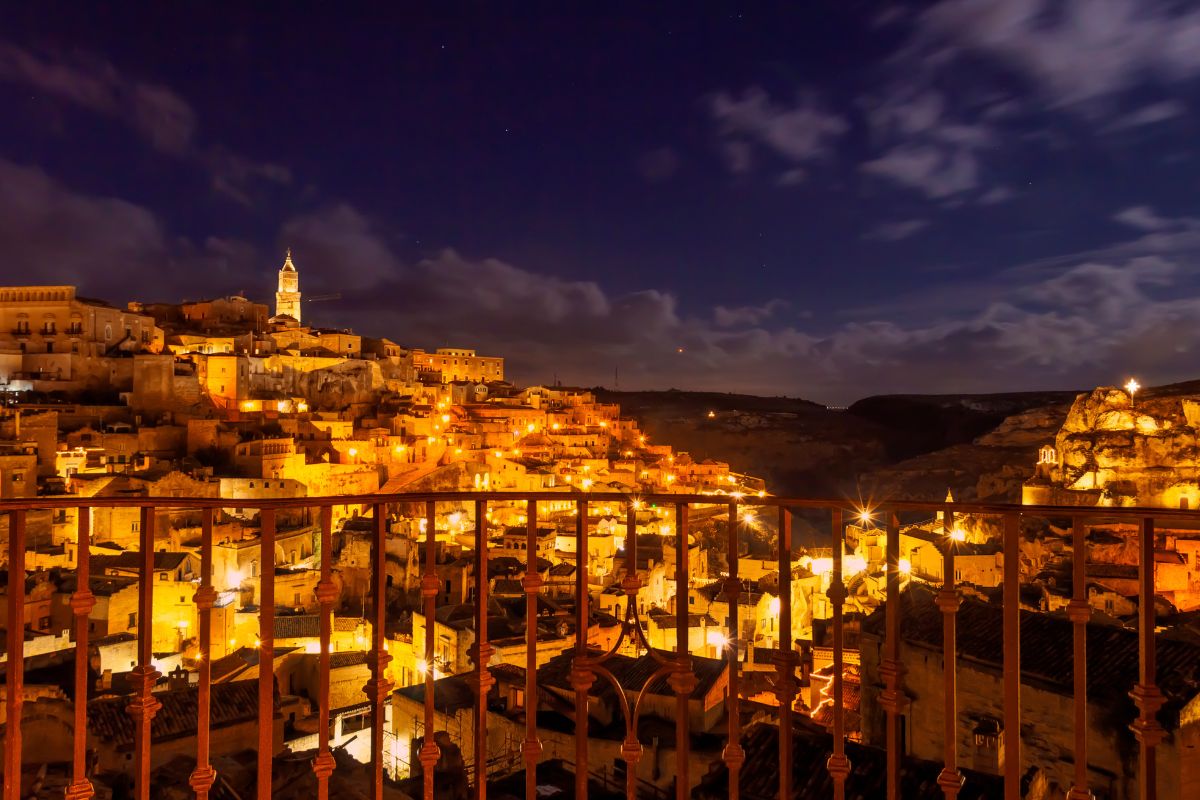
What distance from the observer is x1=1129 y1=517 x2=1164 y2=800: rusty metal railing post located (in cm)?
226

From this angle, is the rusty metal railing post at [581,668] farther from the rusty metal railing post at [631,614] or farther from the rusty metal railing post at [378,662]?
the rusty metal railing post at [378,662]

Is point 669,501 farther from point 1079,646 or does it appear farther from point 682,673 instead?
point 1079,646

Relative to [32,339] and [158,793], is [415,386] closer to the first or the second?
[32,339]

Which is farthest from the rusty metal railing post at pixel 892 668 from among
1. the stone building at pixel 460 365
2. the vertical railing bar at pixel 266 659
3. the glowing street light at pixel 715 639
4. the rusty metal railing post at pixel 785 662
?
the stone building at pixel 460 365

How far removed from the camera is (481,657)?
270 cm

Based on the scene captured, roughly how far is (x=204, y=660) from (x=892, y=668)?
95.7 inches

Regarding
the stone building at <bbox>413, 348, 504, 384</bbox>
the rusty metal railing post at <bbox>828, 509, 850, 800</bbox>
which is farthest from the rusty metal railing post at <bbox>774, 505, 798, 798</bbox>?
the stone building at <bbox>413, 348, 504, 384</bbox>

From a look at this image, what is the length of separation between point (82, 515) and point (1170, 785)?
9.02 metres

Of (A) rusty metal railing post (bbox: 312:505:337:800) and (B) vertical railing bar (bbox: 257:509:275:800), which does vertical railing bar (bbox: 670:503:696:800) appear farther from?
(B) vertical railing bar (bbox: 257:509:275:800)

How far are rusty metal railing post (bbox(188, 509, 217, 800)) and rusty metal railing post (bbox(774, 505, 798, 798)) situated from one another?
6.65 feet

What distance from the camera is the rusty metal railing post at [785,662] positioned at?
2584 millimetres

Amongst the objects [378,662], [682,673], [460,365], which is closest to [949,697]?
[682,673]

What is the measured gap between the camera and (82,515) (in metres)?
2.57

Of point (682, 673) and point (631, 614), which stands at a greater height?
point (631, 614)
